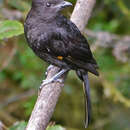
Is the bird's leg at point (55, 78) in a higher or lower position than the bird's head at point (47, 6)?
lower

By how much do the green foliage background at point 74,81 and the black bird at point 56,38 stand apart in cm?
87

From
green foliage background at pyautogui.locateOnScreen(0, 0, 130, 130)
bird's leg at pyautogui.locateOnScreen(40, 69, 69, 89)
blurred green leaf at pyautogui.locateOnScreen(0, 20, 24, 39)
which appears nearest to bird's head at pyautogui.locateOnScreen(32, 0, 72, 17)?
bird's leg at pyautogui.locateOnScreen(40, 69, 69, 89)

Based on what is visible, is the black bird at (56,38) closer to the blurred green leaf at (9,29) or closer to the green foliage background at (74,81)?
the blurred green leaf at (9,29)

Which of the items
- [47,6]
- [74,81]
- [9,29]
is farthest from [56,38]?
[74,81]

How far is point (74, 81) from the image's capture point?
5727 millimetres

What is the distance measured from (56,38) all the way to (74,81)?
6.58ft

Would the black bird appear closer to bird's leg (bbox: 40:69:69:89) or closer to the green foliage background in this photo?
bird's leg (bbox: 40:69:69:89)

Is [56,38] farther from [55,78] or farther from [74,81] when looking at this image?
[74,81]

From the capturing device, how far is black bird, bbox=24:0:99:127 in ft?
12.3

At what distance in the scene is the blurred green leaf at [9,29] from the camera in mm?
2951

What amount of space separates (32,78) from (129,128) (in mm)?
1381

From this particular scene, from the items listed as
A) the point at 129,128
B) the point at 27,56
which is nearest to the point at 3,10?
the point at 27,56

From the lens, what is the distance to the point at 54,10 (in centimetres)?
381

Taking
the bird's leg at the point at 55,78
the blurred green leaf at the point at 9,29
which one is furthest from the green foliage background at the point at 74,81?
the blurred green leaf at the point at 9,29
